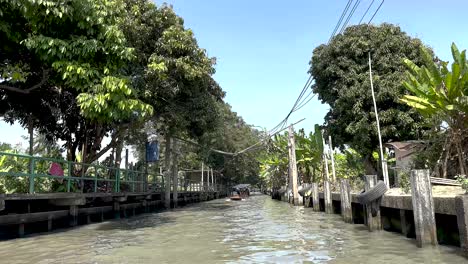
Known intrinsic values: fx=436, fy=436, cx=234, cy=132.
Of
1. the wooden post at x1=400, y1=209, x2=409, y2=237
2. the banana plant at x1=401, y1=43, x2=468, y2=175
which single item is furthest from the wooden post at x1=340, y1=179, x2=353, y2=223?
the wooden post at x1=400, y1=209, x2=409, y2=237

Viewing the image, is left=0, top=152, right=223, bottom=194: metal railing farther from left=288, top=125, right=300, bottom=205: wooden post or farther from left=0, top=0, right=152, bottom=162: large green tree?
left=288, top=125, right=300, bottom=205: wooden post

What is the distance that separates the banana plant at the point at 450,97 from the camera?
12.7 meters

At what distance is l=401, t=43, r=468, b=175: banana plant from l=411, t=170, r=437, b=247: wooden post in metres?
5.00

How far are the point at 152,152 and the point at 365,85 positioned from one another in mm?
13537

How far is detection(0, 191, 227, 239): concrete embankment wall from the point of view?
12578 millimetres

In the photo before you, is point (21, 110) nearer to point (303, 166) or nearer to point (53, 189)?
point (53, 189)

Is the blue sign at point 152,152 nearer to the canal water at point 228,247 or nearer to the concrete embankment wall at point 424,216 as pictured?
the canal water at point 228,247

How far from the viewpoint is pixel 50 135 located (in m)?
22.0

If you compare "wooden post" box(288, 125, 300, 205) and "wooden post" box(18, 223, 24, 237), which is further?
"wooden post" box(288, 125, 300, 205)

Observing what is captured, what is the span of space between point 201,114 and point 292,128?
9881 mm

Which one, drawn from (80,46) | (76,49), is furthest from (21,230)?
(80,46)

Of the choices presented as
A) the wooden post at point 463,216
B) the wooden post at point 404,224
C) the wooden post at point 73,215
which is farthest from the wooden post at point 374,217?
the wooden post at point 73,215

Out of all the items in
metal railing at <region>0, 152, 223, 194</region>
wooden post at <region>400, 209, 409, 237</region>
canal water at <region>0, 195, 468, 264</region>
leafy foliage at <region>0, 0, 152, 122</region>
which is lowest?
canal water at <region>0, 195, 468, 264</region>

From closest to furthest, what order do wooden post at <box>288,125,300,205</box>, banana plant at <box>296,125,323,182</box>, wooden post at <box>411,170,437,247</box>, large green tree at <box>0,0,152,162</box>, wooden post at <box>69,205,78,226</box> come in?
wooden post at <box>411,170,437,247</box>
large green tree at <box>0,0,152,162</box>
wooden post at <box>69,205,78,226</box>
banana plant at <box>296,125,323,182</box>
wooden post at <box>288,125,300,205</box>
